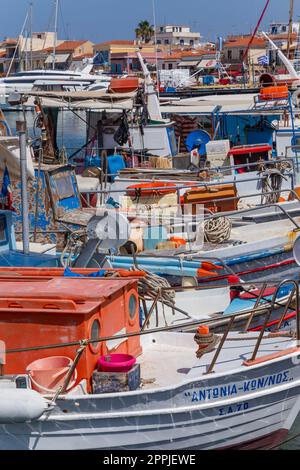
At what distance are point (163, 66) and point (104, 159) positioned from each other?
7564 centimetres

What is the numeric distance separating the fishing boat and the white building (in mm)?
117141

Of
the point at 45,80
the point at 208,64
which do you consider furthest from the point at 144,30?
the point at 45,80

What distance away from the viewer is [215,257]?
38.3 ft

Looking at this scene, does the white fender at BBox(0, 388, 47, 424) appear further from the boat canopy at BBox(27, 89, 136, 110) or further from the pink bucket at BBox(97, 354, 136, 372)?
the boat canopy at BBox(27, 89, 136, 110)

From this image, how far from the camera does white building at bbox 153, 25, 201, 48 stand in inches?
4860

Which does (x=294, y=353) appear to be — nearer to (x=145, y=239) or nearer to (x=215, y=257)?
(x=215, y=257)

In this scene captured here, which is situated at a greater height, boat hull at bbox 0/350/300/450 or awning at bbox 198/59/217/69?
awning at bbox 198/59/217/69

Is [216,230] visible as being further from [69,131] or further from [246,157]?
[69,131]

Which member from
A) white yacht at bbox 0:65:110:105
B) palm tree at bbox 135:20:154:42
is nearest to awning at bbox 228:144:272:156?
white yacht at bbox 0:65:110:105

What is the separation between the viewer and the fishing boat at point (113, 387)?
23.2 ft

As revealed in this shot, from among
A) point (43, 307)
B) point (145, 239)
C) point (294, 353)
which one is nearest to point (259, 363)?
point (294, 353)

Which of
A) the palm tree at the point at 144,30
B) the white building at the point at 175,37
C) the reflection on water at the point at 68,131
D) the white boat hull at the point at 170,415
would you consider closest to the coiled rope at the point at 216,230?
the white boat hull at the point at 170,415

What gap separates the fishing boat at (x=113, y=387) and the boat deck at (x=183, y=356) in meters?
0.02

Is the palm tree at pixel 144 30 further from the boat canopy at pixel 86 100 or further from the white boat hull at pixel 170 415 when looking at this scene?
the white boat hull at pixel 170 415
